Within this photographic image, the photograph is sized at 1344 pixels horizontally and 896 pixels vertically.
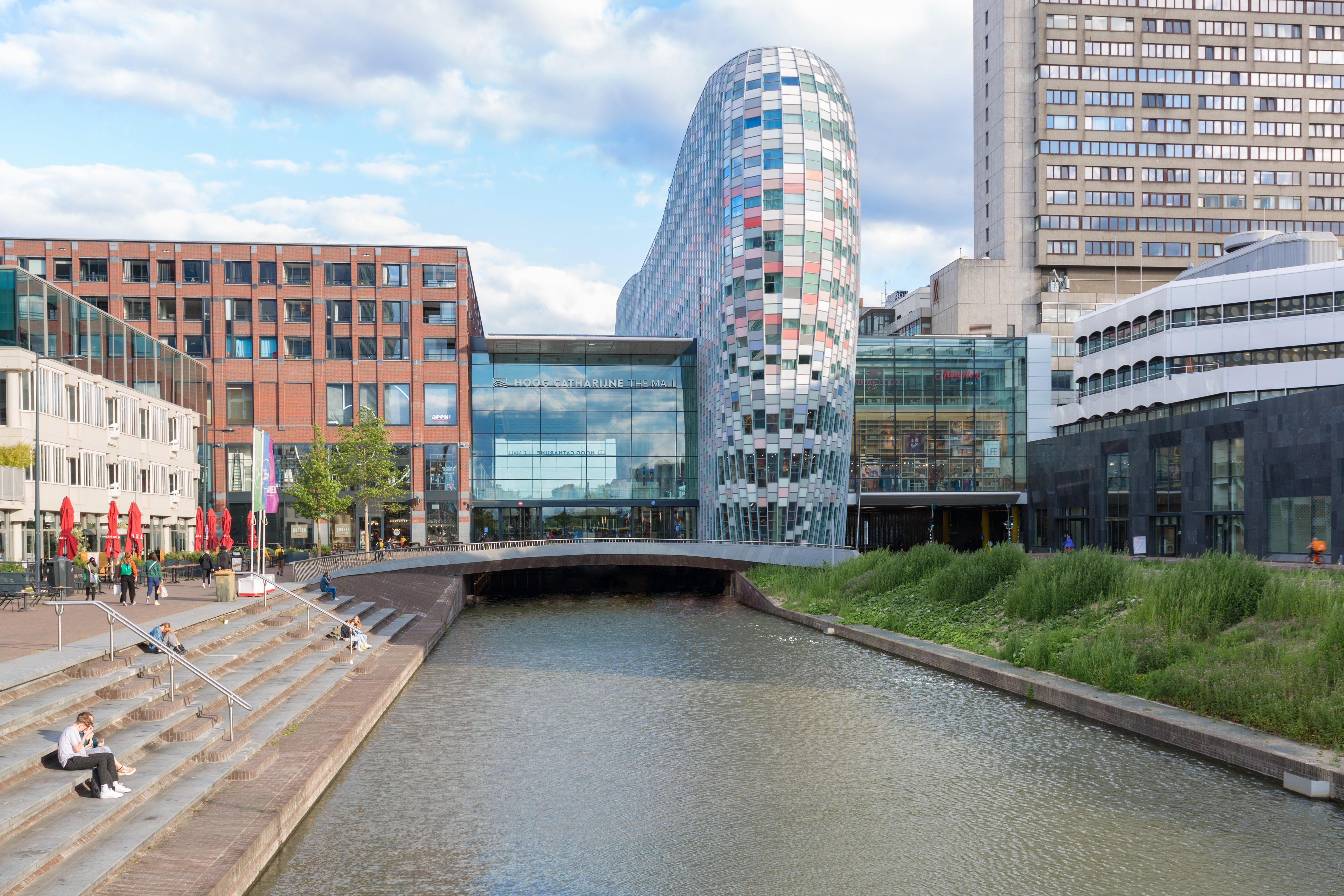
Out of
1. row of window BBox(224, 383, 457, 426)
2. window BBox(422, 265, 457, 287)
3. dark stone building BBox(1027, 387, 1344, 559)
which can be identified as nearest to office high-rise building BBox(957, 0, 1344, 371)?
dark stone building BBox(1027, 387, 1344, 559)

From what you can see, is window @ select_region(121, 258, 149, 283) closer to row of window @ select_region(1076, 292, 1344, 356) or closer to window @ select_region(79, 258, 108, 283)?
window @ select_region(79, 258, 108, 283)

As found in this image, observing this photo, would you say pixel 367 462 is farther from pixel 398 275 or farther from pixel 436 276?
pixel 436 276

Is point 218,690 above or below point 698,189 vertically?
below

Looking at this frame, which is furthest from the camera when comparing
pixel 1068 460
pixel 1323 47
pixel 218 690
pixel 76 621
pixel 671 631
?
pixel 1323 47

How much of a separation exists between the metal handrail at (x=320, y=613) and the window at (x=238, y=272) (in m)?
50.5

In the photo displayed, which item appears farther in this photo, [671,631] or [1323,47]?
[1323,47]

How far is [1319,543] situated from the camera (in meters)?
42.6

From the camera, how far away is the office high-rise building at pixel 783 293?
69188mm

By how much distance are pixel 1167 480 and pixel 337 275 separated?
5956 centimetres

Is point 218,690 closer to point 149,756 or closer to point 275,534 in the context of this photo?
point 149,756

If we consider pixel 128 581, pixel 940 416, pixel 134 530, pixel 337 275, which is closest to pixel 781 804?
pixel 128 581

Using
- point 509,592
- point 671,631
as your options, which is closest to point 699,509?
point 509,592

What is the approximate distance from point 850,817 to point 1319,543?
3639 cm

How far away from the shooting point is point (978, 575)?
3484 cm
